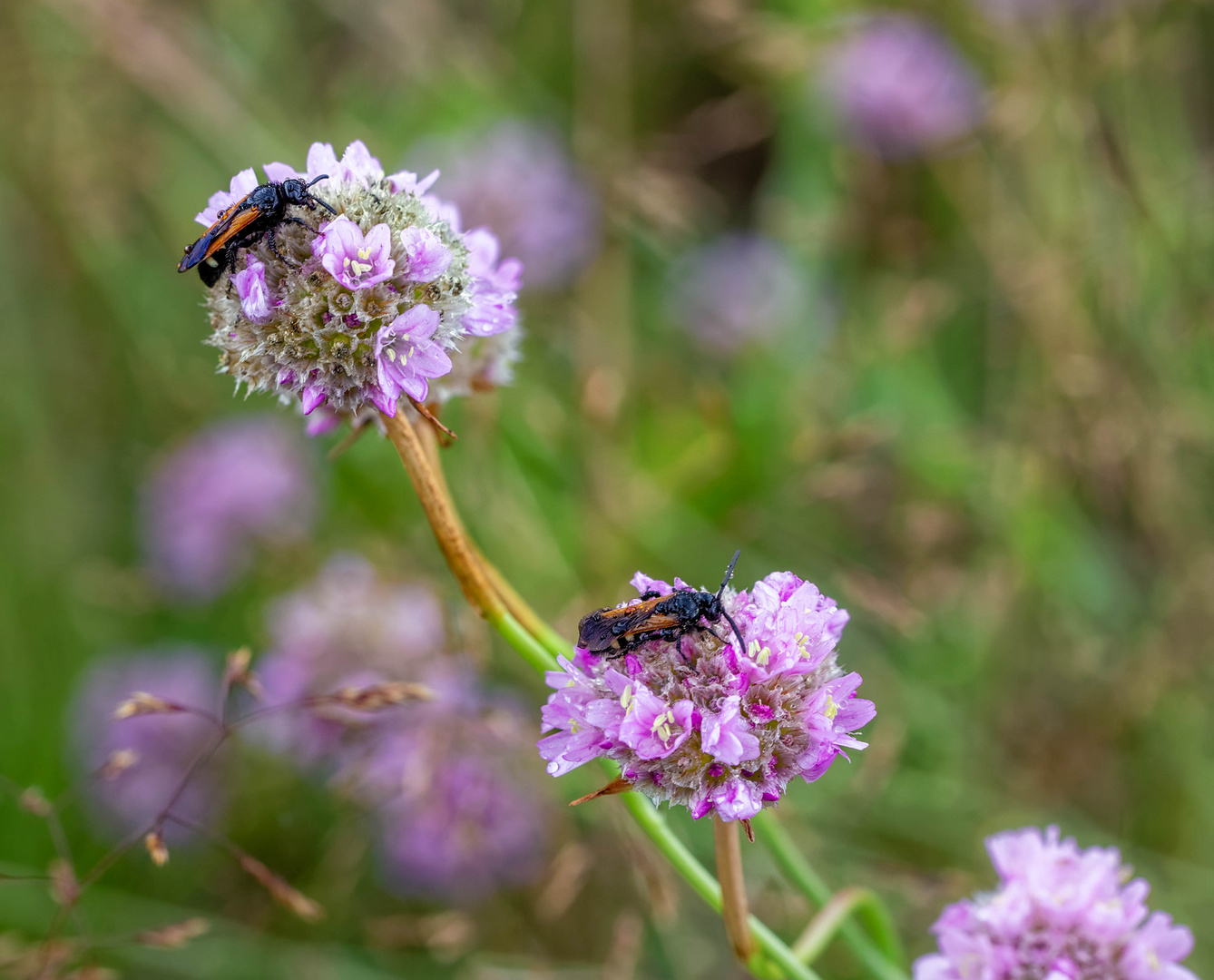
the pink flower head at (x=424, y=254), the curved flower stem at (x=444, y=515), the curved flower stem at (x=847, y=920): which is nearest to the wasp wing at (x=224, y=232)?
the pink flower head at (x=424, y=254)

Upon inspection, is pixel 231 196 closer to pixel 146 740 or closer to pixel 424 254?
pixel 424 254

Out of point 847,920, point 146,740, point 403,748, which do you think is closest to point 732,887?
point 847,920

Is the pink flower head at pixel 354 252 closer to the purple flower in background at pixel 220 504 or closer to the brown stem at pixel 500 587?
the brown stem at pixel 500 587

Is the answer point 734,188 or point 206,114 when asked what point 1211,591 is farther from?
point 206,114

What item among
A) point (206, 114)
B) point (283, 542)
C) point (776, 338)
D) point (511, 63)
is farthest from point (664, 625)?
point (511, 63)

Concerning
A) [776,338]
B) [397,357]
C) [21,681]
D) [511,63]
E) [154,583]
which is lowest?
[397,357]

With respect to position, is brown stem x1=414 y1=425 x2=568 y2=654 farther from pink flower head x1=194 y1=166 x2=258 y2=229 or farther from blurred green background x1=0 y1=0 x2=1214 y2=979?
blurred green background x1=0 y1=0 x2=1214 y2=979

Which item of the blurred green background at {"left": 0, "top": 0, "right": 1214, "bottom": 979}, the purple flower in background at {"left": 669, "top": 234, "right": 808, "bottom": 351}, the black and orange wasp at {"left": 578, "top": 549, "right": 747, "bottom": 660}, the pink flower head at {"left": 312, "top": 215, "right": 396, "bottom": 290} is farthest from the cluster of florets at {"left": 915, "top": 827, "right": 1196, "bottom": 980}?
the purple flower in background at {"left": 669, "top": 234, "right": 808, "bottom": 351}
